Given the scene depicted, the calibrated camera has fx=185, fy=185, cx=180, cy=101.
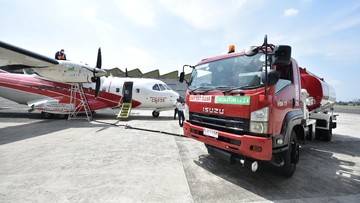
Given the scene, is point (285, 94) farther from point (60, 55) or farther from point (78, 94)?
point (78, 94)

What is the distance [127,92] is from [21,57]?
6565mm

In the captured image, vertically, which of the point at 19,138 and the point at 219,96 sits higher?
the point at 219,96

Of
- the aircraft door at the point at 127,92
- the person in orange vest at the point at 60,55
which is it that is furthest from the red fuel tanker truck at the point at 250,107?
the person in orange vest at the point at 60,55

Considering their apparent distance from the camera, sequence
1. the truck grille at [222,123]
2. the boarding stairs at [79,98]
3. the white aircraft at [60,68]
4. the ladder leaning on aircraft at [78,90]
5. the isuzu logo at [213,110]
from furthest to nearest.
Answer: the boarding stairs at [79,98]
the ladder leaning on aircraft at [78,90]
the white aircraft at [60,68]
the isuzu logo at [213,110]
the truck grille at [222,123]

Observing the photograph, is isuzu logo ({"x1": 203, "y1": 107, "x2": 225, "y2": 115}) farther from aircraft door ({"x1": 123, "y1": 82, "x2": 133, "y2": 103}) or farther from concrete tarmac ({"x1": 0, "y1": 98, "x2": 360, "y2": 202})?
aircraft door ({"x1": 123, "y1": 82, "x2": 133, "y2": 103})

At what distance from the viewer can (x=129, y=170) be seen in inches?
169

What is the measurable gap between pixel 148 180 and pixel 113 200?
2.86ft

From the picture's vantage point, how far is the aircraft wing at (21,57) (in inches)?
305

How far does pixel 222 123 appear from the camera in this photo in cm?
377

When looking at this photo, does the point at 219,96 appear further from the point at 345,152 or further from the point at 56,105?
the point at 56,105

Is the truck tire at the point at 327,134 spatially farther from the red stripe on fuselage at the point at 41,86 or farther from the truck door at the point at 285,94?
the red stripe on fuselage at the point at 41,86

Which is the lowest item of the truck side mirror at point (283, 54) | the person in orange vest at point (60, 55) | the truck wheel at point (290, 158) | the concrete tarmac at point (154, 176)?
the concrete tarmac at point (154, 176)

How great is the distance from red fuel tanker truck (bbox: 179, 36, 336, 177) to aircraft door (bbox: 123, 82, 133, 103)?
1002cm

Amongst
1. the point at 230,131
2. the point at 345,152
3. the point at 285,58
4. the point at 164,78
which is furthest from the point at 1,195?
the point at 164,78
